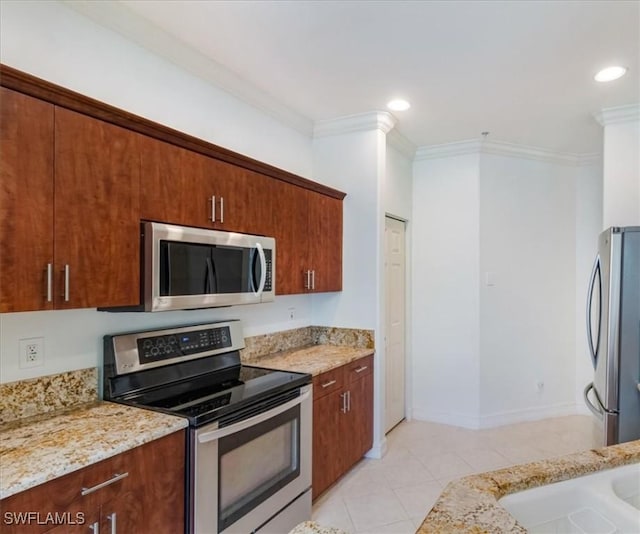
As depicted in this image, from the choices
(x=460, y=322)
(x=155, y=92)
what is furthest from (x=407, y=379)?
(x=155, y=92)

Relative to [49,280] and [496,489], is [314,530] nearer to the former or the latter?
[496,489]

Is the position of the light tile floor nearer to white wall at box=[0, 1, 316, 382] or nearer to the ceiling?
white wall at box=[0, 1, 316, 382]

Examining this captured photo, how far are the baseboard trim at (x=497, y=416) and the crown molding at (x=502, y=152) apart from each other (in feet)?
8.49

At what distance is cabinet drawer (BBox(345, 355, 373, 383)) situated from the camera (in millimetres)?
3076

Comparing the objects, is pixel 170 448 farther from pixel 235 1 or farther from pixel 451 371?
pixel 451 371

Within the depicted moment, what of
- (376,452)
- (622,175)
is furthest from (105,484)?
(622,175)

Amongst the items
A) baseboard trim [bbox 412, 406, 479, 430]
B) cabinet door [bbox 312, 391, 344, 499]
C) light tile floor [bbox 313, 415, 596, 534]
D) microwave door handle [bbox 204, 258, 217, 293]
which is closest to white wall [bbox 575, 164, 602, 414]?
light tile floor [bbox 313, 415, 596, 534]

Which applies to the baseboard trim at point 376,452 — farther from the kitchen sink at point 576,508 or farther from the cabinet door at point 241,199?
the kitchen sink at point 576,508

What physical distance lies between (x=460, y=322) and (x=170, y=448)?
3212 millimetres

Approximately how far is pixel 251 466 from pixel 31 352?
3.65 ft

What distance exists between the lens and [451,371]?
4258mm

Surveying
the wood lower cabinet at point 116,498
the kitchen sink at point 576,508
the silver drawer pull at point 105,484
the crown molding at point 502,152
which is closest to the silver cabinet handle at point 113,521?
the wood lower cabinet at point 116,498

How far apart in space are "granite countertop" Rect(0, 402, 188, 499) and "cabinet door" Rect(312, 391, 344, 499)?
3.83 feet

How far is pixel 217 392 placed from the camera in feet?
7.16
